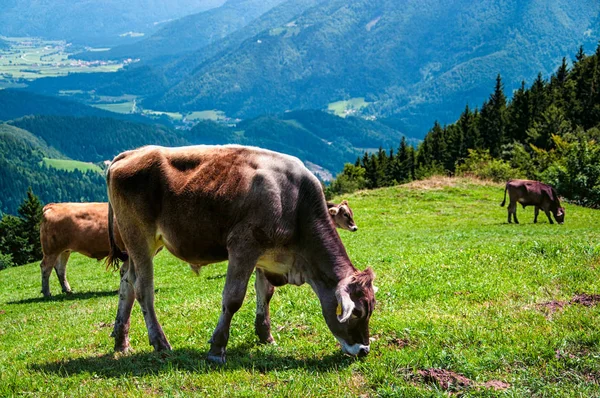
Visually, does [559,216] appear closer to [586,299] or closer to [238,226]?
[586,299]

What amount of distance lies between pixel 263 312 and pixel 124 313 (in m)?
2.38

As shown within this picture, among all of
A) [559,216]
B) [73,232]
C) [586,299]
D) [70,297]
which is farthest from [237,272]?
[559,216]

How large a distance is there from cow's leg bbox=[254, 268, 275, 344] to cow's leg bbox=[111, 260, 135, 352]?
2.10 metres

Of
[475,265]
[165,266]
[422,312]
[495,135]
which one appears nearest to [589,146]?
[165,266]

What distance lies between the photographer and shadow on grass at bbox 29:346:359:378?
25.1 ft

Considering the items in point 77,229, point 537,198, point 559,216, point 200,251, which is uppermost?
point 537,198

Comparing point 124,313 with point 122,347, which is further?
point 124,313

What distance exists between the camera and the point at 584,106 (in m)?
93.1

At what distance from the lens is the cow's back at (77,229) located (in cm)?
1950

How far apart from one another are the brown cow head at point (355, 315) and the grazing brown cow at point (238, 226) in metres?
0.01

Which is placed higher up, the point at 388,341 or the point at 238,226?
the point at 238,226

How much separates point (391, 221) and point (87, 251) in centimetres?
2147

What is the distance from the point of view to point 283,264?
8.50 metres

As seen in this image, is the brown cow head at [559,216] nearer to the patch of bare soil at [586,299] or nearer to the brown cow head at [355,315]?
the patch of bare soil at [586,299]
